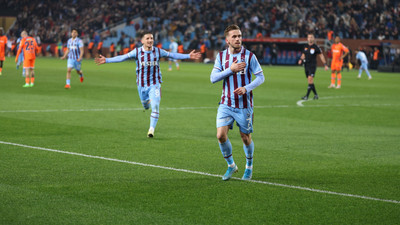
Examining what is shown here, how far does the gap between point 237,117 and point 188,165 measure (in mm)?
1600

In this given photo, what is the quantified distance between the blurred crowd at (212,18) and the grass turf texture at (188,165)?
108 feet

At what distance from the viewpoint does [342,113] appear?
18188mm

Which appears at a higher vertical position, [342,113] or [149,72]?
[149,72]

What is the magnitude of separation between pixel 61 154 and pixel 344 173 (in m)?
4.49

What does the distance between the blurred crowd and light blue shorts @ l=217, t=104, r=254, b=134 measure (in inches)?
1735

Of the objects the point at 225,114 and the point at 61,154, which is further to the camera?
the point at 61,154

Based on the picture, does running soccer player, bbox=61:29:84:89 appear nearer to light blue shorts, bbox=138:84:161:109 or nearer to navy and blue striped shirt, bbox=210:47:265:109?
light blue shorts, bbox=138:84:161:109

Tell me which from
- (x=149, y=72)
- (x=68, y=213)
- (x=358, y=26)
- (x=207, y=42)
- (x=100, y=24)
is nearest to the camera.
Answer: (x=68, y=213)

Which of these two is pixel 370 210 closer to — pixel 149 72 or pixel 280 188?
pixel 280 188

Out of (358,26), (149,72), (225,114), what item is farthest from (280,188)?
(358,26)

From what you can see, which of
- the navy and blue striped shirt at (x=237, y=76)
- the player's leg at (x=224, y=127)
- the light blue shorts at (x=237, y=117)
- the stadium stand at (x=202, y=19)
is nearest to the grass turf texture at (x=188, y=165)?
the player's leg at (x=224, y=127)

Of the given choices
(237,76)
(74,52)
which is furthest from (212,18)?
(237,76)

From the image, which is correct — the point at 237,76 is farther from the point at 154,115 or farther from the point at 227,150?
the point at 154,115

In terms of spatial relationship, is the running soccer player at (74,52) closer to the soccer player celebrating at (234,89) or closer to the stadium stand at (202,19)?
the soccer player celebrating at (234,89)
